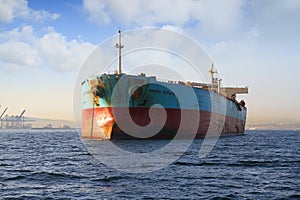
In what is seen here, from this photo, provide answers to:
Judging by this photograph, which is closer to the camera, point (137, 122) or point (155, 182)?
point (155, 182)

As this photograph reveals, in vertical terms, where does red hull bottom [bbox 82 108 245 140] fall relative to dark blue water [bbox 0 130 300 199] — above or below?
above

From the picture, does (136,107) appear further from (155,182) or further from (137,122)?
(155,182)

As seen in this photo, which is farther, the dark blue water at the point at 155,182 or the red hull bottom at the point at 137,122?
the red hull bottom at the point at 137,122

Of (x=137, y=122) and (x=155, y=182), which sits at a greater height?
(x=137, y=122)

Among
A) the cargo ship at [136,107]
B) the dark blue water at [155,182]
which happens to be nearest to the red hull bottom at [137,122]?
the cargo ship at [136,107]

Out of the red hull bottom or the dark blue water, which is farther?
the red hull bottom

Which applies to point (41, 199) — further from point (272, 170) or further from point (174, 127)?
point (174, 127)

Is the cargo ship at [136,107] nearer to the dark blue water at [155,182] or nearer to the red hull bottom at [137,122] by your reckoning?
the red hull bottom at [137,122]

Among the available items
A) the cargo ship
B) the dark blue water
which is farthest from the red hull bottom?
the dark blue water

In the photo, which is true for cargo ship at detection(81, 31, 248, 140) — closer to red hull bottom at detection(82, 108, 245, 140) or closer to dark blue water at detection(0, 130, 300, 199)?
red hull bottom at detection(82, 108, 245, 140)

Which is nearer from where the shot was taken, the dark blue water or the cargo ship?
the dark blue water

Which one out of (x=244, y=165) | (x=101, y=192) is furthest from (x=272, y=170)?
(x=101, y=192)

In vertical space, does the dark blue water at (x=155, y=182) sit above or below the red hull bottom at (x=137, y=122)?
below

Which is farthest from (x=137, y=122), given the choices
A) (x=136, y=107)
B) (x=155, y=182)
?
(x=155, y=182)
